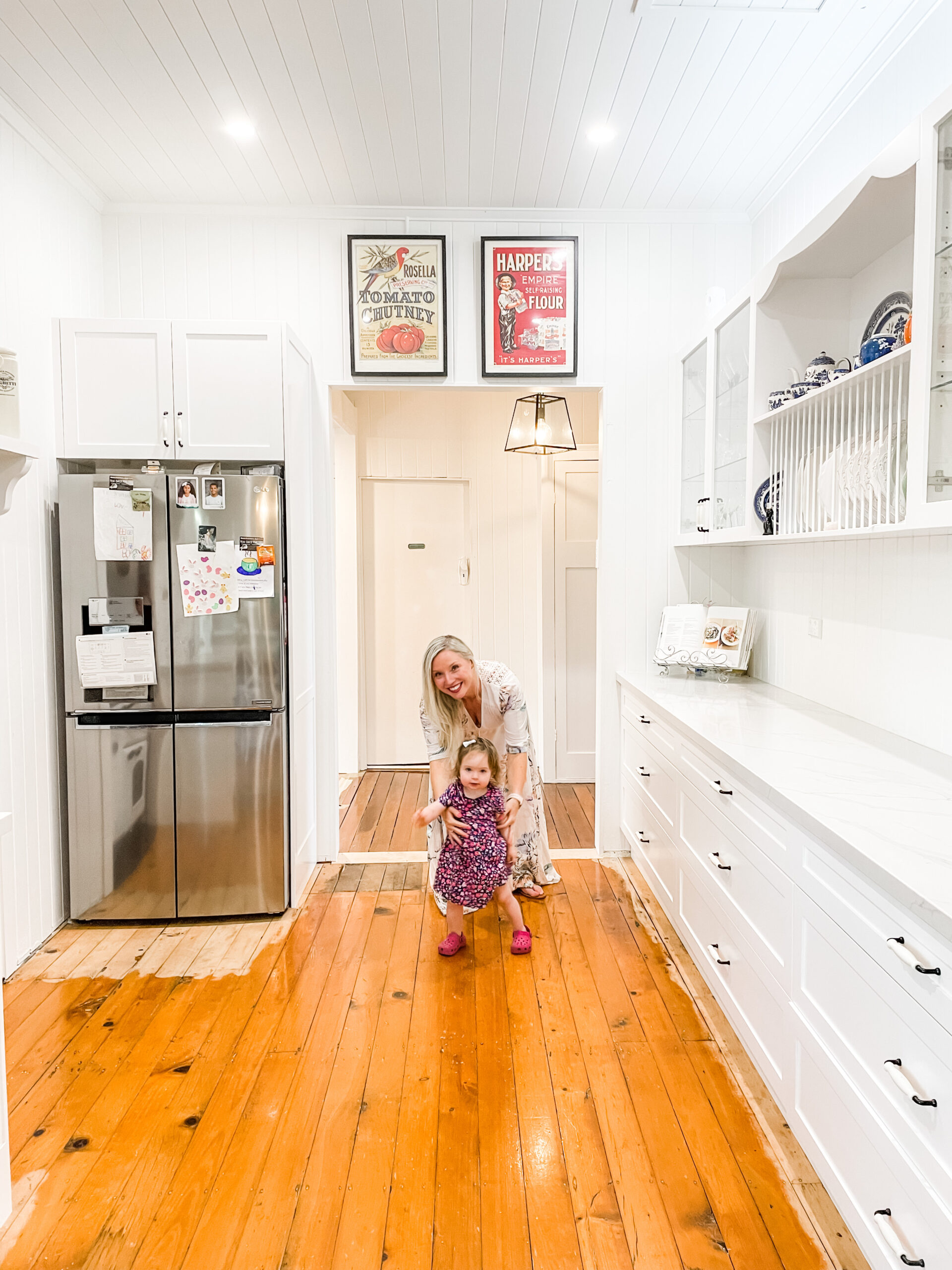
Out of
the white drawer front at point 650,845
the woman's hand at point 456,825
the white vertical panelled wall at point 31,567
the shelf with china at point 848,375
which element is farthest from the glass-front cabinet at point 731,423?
the white vertical panelled wall at point 31,567

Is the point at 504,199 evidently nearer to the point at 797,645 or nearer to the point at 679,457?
the point at 679,457

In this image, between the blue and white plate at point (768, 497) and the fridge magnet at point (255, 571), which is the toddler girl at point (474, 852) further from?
the blue and white plate at point (768, 497)

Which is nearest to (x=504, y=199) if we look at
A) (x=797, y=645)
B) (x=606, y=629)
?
(x=606, y=629)

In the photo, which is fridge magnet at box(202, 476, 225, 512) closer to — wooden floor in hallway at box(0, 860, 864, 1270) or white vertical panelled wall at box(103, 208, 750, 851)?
white vertical panelled wall at box(103, 208, 750, 851)

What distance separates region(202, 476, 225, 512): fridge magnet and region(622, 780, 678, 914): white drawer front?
2.02 meters

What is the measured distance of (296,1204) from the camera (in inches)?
65.0

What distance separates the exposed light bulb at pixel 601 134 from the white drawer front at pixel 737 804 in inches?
84.5

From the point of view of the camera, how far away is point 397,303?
11.1ft

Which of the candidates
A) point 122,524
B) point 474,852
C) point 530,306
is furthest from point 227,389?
point 474,852

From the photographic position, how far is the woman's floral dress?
117 inches

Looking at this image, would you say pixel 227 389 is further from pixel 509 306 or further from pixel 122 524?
pixel 509 306

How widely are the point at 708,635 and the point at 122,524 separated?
2.37 metres

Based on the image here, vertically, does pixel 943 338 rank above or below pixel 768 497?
above

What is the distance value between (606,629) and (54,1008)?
8.33 feet
